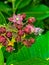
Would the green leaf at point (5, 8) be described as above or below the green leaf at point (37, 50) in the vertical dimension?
above

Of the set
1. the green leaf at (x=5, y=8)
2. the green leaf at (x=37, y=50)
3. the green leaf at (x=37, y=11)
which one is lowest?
the green leaf at (x=37, y=50)

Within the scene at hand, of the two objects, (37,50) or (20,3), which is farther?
(20,3)

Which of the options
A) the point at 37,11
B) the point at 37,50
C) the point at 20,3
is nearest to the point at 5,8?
the point at 20,3

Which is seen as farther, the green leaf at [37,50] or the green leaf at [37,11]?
the green leaf at [37,11]

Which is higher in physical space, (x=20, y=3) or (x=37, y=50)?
(x=20, y=3)

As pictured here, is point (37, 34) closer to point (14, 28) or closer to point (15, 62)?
point (14, 28)

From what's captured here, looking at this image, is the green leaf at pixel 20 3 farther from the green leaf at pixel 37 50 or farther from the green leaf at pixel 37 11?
the green leaf at pixel 37 50

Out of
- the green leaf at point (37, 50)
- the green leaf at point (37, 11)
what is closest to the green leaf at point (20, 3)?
the green leaf at point (37, 11)

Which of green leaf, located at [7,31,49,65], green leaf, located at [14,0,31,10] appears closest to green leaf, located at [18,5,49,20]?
green leaf, located at [14,0,31,10]

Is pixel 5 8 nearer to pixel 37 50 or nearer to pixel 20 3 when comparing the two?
pixel 20 3
